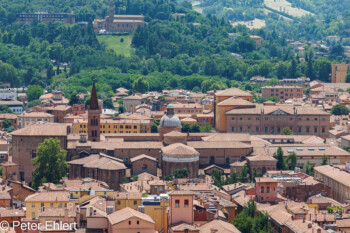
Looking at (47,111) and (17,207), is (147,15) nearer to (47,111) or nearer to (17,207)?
(47,111)

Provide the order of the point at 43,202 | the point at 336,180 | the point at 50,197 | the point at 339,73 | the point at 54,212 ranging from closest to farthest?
the point at 54,212, the point at 43,202, the point at 50,197, the point at 336,180, the point at 339,73

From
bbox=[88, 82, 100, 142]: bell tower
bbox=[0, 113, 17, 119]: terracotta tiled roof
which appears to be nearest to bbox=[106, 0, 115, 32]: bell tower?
bbox=[0, 113, 17, 119]: terracotta tiled roof

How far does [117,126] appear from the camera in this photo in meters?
106

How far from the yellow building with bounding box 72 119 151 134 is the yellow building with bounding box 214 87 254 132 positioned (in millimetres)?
7292

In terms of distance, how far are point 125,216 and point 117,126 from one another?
51.5m

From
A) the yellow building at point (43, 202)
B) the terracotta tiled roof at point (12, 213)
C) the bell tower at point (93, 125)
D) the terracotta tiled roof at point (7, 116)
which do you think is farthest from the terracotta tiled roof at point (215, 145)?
the terracotta tiled roof at point (7, 116)

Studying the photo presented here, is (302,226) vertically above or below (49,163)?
above

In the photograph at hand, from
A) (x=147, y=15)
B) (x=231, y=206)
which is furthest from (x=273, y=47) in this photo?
(x=231, y=206)

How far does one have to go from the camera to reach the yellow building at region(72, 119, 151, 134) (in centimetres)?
10550

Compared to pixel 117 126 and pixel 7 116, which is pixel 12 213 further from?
pixel 7 116

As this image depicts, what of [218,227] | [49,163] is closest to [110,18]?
[49,163]

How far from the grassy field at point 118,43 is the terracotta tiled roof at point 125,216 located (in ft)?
376

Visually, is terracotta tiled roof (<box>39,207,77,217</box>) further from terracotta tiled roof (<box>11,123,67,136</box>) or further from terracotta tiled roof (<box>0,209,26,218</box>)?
terracotta tiled roof (<box>11,123,67,136</box>)

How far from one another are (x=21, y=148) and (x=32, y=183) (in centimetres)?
581
